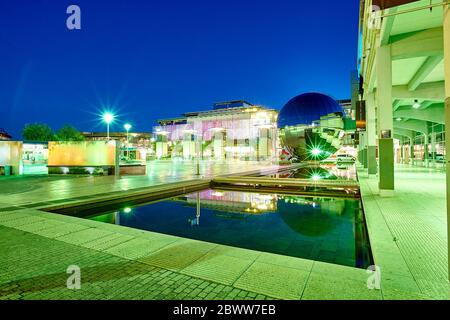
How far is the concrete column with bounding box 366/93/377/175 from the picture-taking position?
54.6 feet

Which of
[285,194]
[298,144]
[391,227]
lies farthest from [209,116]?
[391,227]

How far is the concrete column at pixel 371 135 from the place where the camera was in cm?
1663

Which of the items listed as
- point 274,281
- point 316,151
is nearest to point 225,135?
point 316,151

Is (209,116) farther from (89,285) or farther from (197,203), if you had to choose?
(89,285)

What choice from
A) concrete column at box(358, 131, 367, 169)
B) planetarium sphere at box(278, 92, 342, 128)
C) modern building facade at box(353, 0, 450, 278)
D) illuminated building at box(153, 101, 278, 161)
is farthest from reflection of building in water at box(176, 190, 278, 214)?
illuminated building at box(153, 101, 278, 161)

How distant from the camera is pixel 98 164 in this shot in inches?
772

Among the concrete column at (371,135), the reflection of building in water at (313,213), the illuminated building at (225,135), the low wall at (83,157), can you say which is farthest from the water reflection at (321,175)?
the illuminated building at (225,135)

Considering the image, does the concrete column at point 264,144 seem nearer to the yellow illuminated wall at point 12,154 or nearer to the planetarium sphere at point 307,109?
the planetarium sphere at point 307,109

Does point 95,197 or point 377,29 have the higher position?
point 377,29

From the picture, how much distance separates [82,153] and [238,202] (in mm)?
15309

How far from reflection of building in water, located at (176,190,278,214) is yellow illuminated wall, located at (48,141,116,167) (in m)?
10.4

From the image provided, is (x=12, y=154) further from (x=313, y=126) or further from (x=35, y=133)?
(x=35, y=133)

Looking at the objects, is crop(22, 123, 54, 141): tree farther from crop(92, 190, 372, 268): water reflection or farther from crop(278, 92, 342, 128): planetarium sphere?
crop(92, 190, 372, 268): water reflection
